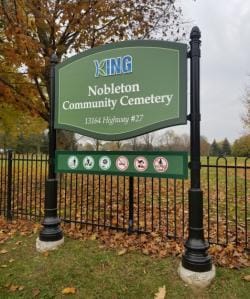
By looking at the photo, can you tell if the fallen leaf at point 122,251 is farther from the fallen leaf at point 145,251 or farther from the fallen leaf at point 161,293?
the fallen leaf at point 161,293

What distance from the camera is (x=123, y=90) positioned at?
462 cm

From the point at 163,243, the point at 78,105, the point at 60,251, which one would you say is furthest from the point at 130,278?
the point at 78,105

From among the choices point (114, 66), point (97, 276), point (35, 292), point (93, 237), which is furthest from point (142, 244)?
point (114, 66)

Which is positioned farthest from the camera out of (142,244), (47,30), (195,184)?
(47,30)

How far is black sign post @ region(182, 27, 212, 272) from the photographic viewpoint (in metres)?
3.82

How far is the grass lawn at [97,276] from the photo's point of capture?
12.2 ft

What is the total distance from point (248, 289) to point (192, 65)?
9.66 ft

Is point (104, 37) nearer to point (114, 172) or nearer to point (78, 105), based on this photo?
point (78, 105)

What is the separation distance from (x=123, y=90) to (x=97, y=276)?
276cm

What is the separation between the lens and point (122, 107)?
A: 183 inches

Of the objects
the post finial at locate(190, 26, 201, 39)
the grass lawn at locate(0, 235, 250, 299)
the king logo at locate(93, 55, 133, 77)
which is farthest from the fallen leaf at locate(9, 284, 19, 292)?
the post finial at locate(190, 26, 201, 39)

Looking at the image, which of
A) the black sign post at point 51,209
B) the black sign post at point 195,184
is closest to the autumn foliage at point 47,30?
the black sign post at point 51,209

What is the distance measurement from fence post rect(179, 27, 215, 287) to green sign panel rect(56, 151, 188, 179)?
213 mm

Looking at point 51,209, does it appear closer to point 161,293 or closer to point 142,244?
point 142,244
